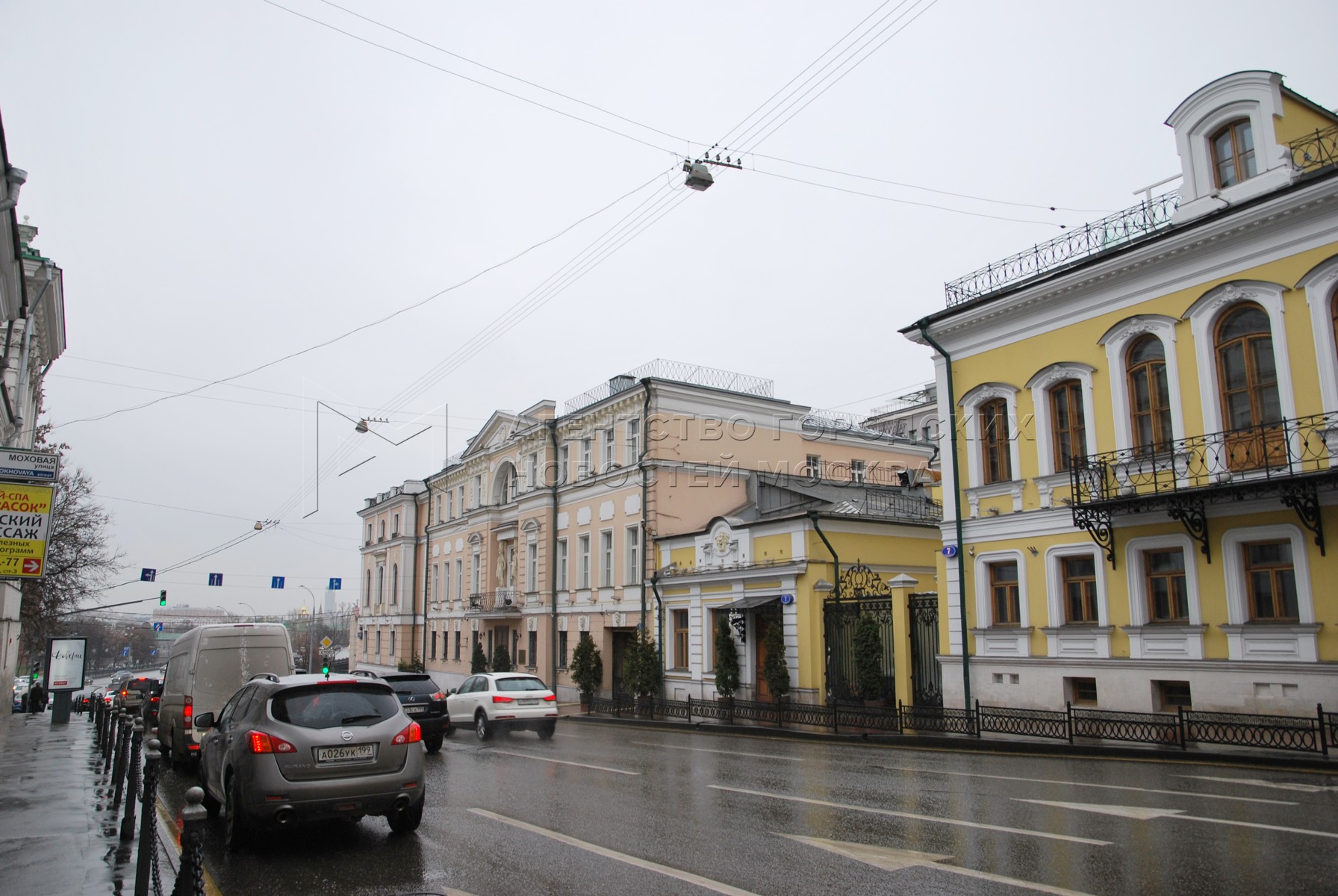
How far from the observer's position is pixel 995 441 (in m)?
20.1

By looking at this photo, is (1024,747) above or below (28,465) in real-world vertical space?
below

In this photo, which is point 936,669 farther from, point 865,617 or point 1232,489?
point 1232,489

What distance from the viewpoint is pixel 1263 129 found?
54.1 ft

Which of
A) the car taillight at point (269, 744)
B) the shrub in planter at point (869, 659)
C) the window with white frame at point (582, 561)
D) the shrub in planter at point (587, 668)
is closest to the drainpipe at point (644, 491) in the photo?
the shrub in planter at point (587, 668)

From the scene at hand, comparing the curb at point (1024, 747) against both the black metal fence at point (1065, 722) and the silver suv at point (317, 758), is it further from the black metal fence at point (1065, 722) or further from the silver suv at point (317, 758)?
the silver suv at point (317, 758)

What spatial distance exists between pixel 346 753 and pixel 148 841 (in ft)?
7.79

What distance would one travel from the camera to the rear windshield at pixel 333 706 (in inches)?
331

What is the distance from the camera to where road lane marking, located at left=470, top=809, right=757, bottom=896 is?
21.1ft

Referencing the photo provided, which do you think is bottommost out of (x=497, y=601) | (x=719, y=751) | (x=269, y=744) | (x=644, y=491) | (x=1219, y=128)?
(x=719, y=751)

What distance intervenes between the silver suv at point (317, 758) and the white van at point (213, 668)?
6518 mm

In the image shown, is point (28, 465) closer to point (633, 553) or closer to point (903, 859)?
point (903, 859)

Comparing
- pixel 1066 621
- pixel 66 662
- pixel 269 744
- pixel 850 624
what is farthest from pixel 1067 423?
pixel 66 662

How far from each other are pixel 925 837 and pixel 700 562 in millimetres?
20384

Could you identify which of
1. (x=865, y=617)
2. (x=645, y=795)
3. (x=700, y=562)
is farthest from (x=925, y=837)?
(x=700, y=562)
